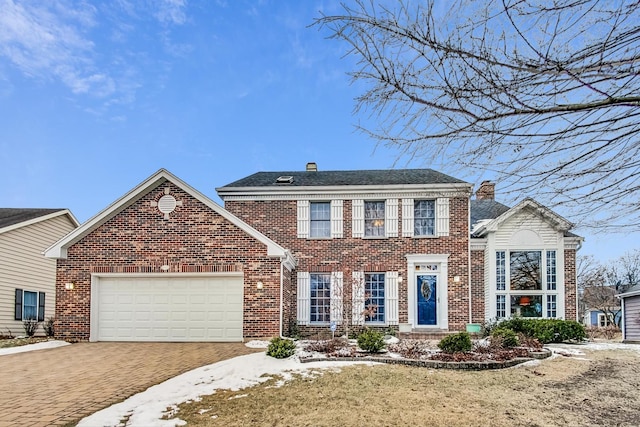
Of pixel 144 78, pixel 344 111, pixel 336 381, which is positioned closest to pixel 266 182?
pixel 144 78

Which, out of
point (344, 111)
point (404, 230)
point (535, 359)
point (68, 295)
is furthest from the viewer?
point (404, 230)

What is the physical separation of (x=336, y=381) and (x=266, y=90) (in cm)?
1153

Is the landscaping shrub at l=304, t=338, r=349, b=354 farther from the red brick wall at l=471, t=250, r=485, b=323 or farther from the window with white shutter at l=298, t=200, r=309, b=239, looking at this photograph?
the red brick wall at l=471, t=250, r=485, b=323

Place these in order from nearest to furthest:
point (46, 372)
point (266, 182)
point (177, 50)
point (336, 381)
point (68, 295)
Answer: point (336, 381) < point (46, 372) < point (68, 295) < point (177, 50) < point (266, 182)

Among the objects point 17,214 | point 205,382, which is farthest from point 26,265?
point 205,382

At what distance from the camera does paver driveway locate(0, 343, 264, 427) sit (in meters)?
6.36

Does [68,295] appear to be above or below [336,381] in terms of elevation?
above

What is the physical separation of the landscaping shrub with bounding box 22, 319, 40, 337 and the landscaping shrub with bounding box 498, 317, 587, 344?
17.2 metres

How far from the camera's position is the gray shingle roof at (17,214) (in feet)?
60.2

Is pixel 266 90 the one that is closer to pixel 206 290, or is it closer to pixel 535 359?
pixel 206 290

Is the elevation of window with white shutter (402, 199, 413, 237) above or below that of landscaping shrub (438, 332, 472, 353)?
above

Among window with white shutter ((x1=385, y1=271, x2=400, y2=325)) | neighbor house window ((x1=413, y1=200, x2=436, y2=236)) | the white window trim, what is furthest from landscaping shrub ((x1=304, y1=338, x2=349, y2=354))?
the white window trim

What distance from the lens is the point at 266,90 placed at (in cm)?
1678

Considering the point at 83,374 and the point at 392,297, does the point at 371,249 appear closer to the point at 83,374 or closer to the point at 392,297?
the point at 392,297
